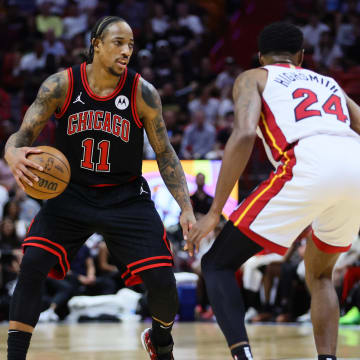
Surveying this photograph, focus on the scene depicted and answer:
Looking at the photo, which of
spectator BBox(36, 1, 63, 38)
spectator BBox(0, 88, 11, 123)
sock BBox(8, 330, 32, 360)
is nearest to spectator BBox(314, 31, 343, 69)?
spectator BBox(36, 1, 63, 38)

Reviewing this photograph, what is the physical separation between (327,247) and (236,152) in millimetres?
869

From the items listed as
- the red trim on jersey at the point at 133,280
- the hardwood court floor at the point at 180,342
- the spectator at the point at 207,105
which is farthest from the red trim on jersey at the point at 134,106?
the spectator at the point at 207,105

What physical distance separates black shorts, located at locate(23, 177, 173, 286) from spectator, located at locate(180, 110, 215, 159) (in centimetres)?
899

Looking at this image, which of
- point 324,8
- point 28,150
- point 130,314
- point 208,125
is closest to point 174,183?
point 28,150

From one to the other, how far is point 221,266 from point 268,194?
1.48 feet

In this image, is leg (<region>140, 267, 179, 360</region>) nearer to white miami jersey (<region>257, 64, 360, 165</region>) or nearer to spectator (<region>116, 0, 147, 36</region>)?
white miami jersey (<region>257, 64, 360, 165</region>)

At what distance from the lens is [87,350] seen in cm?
709

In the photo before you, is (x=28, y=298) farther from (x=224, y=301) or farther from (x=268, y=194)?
(x=268, y=194)

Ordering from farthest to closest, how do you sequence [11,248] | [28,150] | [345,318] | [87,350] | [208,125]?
[208,125]
[11,248]
[345,318]
[87,350]
[28,150]

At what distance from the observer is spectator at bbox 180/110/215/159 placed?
45.3ft

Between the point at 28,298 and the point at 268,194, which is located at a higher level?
the point at 268,194

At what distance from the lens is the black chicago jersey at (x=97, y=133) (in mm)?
4707

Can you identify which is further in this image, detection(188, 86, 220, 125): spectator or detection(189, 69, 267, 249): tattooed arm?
detection(188, 86, 220, 125): spectator

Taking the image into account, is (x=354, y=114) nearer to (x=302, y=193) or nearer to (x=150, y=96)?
(x=302, y=193)
